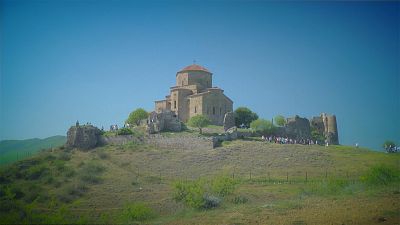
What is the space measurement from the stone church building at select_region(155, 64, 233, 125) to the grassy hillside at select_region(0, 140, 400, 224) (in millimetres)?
10546

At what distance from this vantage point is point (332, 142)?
50.7 metres

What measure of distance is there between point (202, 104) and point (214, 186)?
25.9 m

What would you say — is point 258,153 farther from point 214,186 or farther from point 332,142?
point 332,142

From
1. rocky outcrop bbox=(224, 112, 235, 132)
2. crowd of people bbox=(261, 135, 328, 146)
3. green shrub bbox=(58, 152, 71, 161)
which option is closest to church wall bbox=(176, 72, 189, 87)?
rocky outcrop bbox=(224, 112, 235, 132)

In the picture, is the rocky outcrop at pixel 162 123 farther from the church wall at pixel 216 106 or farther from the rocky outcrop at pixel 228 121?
the church wall at pixel 216 106

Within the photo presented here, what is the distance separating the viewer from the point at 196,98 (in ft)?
166

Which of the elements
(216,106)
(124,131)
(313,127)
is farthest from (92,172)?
(313,127)

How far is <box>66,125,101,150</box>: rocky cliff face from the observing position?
41.7 meters

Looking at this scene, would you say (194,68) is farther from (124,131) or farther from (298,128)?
(124,131)

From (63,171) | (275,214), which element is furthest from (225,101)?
(275,214)

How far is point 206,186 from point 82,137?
2102 centimetres

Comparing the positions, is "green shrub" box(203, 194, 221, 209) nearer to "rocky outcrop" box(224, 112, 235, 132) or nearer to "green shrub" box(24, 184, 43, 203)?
"green shrub" box(24, 184, 43, 203)

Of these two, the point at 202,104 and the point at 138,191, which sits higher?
the point at 202,104

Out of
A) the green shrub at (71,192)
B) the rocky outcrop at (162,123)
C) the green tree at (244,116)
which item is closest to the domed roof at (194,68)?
the green tree at (244,116)
